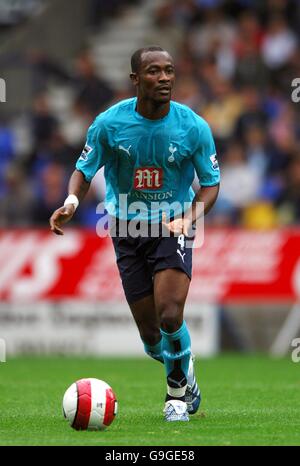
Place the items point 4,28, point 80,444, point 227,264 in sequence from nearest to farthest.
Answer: point 80,444, point 227,264, point 4,28

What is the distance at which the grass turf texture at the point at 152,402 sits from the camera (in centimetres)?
774

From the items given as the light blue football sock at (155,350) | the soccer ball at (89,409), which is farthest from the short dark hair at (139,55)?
the soccer ball at (89,409)

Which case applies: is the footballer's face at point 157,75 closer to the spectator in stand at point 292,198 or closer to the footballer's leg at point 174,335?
the footballer's leg at point 174,335

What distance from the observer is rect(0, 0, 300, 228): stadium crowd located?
1703 centimetres

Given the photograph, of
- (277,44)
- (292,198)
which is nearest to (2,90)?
(277,44)

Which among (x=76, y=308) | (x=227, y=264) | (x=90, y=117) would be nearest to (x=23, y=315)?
(x=76, y=308)

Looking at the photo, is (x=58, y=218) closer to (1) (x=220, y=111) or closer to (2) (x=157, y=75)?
(2) (x=157, y=75)

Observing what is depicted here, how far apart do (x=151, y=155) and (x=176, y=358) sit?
1433 millimetres

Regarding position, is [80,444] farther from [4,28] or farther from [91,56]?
[4,28]

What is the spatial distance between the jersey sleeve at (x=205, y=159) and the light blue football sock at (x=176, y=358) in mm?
1032

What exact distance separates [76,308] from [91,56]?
273 inches

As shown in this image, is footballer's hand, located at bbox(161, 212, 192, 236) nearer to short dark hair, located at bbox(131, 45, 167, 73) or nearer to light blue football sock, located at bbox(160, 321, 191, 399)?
light blue football sock, located at bbox(160, 321, 191, 399)

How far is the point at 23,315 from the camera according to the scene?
55.1 feet

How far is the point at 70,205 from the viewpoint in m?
8.69
